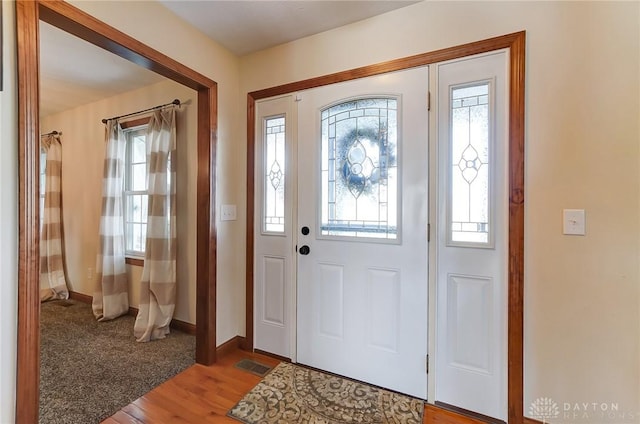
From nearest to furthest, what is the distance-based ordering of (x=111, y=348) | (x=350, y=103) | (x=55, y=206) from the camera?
(x=350, y=103) < (x=111, y=348) < (x=55, y=206)

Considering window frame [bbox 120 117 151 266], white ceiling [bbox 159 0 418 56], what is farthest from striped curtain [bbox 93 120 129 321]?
white ceiling [bbox 159 0 418 56]

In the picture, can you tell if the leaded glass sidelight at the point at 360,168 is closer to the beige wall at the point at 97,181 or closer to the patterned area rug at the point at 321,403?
the patterned area rug at the point at 321,403

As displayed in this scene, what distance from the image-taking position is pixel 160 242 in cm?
261

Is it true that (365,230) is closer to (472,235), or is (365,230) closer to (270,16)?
(472,235)

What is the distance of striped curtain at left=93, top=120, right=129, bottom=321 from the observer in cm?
295

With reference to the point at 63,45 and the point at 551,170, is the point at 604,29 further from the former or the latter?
the point at 63,45

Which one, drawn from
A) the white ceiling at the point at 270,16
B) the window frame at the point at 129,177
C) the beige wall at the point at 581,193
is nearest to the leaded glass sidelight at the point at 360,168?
the white ceiling at the point at 270,16

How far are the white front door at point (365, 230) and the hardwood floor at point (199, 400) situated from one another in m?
0.34

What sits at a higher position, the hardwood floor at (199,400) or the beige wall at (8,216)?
the beige wall at (8,216)

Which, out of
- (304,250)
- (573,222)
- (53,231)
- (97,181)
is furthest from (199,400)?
(53,231)

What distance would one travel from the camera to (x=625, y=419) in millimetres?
1336

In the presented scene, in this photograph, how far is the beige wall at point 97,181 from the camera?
2709mm

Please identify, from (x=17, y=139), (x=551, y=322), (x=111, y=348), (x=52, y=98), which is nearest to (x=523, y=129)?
(x=551, y=322)

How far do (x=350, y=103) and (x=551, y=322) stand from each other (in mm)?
1728
